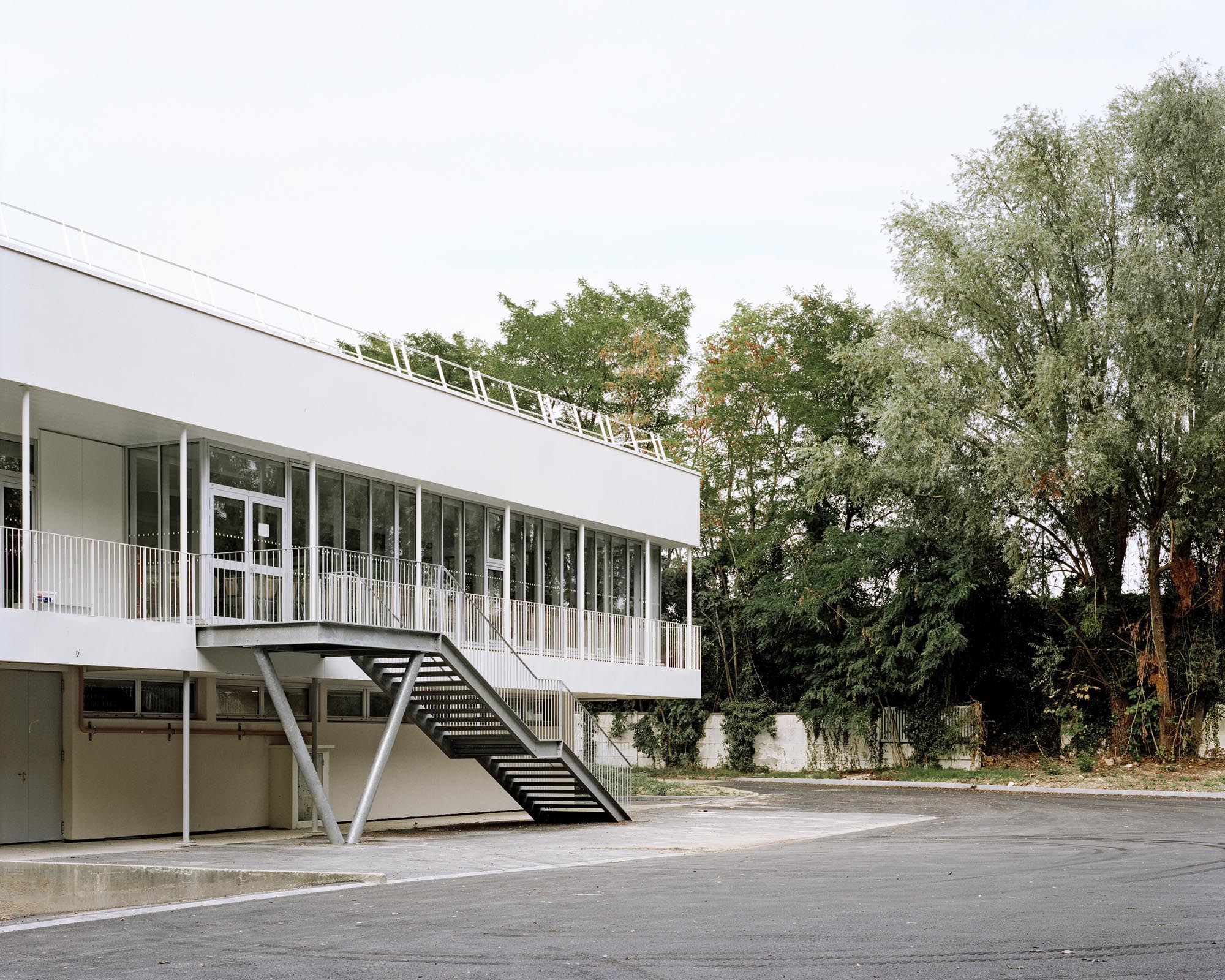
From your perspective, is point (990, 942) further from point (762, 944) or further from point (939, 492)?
point (939, 492)

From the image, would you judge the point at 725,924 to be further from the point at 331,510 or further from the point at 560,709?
the point at 331,510

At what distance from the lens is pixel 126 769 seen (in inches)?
802

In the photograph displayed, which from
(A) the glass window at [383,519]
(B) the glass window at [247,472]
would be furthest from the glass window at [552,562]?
(B) the glass window at [247,472]

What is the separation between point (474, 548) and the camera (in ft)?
85.8

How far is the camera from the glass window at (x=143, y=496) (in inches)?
797

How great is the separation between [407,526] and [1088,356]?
17238 millimetres

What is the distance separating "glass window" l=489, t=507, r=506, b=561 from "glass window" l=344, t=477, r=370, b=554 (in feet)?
11.8

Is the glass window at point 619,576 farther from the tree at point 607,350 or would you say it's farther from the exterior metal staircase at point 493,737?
the tree at point 607,350

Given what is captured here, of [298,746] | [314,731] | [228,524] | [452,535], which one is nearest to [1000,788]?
[452,535]

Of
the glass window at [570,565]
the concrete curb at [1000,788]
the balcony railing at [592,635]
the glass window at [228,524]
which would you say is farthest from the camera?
the concrete curb at [1000,788]

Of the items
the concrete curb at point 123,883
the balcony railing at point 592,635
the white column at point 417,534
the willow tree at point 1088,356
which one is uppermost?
the willow tree at point 1088,356

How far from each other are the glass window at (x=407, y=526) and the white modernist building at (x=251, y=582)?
0.04m

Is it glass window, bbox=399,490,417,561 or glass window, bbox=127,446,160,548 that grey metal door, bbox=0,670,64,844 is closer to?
glass window, bbox=127,446,160,548

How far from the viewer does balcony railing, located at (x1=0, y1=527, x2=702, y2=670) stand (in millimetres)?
17703
